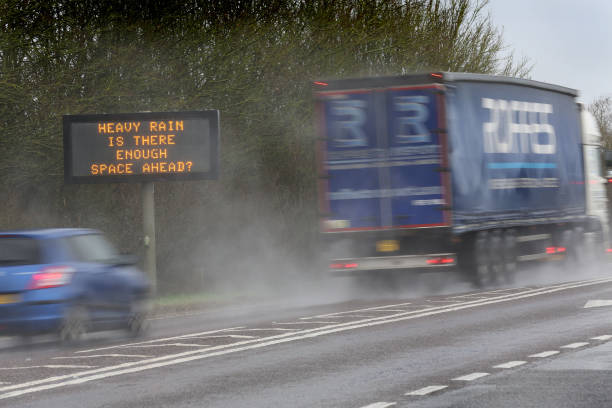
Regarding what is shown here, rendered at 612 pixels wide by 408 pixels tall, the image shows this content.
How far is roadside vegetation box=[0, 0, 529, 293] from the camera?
2369cm

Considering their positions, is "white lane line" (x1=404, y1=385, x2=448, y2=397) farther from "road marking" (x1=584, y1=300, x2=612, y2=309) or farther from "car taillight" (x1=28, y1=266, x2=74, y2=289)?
"road marking" (x1=584, y1=300, x2=612, y2=309)

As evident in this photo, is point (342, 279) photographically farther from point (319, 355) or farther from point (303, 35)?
point (319, 355)

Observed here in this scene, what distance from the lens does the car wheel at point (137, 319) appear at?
1514cm

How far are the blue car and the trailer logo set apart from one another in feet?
A: 31.1

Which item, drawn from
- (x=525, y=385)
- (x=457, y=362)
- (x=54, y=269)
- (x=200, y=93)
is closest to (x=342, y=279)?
(x=200, y=93)

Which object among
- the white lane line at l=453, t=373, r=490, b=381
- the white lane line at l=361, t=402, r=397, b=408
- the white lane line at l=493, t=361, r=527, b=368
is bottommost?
the white lane line at l=361, t=402, r=397, b=408

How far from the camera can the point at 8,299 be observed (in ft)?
43.3

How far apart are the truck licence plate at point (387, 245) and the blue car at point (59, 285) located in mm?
7006

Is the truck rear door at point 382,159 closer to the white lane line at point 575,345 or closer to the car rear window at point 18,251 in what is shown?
→ the car rear window at point 18,251

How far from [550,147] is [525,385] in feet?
52.4

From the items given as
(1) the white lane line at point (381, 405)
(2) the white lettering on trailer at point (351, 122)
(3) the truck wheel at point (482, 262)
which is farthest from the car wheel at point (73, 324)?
(3) the truck wheel at point (482, 262)

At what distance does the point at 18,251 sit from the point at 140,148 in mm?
8276

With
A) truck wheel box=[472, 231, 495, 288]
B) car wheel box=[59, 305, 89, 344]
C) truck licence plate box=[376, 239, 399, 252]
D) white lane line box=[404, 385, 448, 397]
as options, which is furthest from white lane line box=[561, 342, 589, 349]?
truck wheel box=[472, 231, 495, 288]

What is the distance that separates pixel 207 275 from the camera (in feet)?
104
